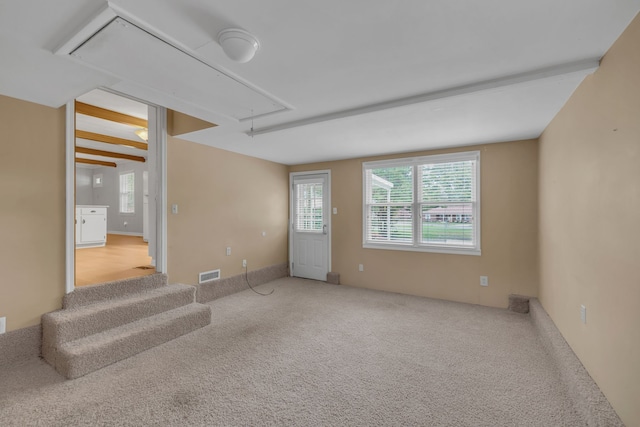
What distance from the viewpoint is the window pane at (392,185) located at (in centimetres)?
465

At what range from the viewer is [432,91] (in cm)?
240

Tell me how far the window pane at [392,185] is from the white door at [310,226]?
0.92m

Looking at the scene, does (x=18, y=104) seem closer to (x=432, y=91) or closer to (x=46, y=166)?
(x=46, y=166)

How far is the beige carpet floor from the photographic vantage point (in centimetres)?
185

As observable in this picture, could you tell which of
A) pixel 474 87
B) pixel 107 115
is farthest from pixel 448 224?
pixel 107 115

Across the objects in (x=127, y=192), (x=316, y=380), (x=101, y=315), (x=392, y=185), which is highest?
(x=127, y=192)

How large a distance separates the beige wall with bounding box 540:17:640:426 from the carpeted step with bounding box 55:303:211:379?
3489 mm

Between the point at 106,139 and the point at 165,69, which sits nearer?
the point at 165,69

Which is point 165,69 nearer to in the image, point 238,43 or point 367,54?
point 238,43

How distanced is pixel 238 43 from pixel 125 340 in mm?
2666

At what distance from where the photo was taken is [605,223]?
182cm

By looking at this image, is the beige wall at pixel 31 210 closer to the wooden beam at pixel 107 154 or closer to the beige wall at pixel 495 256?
the beige wall at pixel 495 256

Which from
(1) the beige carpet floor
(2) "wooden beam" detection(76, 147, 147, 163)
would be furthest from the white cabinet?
(1) the beige carpet floor

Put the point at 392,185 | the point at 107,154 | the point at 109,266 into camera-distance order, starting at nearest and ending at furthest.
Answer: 1. the point at 109,266
2. the point at 392,185
3. the point at 107,154
